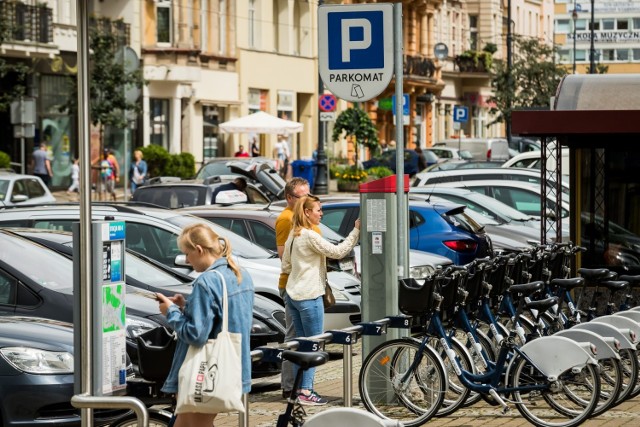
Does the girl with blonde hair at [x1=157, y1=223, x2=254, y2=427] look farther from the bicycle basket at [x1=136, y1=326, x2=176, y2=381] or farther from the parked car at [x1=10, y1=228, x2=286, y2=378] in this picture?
the parked car at [x1=10, y1=228, x2=286, y2=378]

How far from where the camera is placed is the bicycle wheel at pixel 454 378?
33.6 feet

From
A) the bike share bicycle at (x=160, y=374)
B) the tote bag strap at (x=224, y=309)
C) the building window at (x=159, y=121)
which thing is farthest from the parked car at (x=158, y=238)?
the building window at (x=159, y=121)

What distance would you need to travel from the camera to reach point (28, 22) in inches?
1748

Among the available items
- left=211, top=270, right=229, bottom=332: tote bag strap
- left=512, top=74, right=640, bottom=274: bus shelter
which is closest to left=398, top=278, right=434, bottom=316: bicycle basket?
left=211, top=270, right=229, bottom=332: tote bag strap

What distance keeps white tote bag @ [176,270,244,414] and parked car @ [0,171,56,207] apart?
1985 cm

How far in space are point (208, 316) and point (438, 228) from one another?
37.9ft

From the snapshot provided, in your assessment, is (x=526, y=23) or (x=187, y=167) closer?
(x=187, y=167)

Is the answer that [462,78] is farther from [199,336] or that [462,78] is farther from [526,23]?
[199,336]

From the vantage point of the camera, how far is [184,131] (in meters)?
52.8

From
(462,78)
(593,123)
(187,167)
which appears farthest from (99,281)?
(462,78)

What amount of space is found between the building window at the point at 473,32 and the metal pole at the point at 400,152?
77.1 m

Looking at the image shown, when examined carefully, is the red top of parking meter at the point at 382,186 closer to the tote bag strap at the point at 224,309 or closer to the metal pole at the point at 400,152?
the metal pole at the point at 400,152

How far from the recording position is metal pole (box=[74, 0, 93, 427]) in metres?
6.80

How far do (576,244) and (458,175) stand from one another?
34.6 ft
